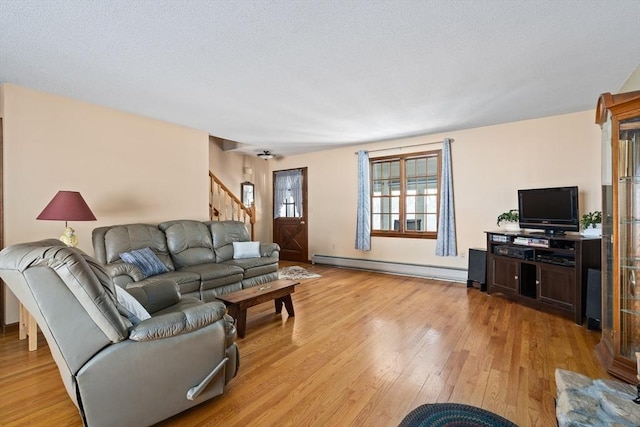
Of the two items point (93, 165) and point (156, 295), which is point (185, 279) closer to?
point (156, 295)

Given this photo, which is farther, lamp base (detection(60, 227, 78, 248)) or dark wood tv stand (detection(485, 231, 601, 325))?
dark wood tv stand (detection(485, 231, 601, 325))

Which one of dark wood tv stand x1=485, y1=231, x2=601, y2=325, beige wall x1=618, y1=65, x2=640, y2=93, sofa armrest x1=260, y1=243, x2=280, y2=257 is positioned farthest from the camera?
sofa armrest x1=260, y1=243, x2=280, y2=257

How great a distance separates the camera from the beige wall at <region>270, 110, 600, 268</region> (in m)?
3.97

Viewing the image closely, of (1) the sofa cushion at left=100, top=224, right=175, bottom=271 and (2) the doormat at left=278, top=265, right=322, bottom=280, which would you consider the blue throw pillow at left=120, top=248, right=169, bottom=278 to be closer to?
(1) the sofa cushion at left=100, top=224, right=175, bottom=271

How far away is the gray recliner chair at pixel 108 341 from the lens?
1344 mm

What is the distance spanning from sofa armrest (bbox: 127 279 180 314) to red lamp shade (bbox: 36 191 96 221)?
48.1 inches

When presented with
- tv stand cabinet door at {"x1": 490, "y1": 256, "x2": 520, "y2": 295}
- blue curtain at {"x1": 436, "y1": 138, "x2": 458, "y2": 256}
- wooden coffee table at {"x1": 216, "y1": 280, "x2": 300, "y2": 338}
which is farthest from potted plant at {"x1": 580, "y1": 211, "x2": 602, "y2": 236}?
wooden coffee table at {"x1": 216, "y1": 280, "x2": 300, "y2": 338}

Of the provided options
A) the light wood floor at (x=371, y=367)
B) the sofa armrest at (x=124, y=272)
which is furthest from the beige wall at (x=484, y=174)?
the sofa armrest at (x=124, y=272)

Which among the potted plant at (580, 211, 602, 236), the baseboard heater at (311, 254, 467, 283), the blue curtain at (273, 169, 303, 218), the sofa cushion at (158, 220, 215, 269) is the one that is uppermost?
the blue curtain at (273, 169, 303, 218)

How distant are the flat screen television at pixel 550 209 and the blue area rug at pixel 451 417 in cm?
295

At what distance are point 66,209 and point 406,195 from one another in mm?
4863

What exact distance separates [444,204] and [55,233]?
534cm

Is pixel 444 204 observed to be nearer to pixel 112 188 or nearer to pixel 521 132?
pixel 521 132

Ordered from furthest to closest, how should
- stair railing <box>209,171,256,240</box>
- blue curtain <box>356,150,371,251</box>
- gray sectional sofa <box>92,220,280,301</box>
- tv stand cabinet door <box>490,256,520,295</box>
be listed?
blue curtain <box>356,150,371,251</box>
stair railing <box>209,171,256,240</box>
tv stand cabinet door <box>490,256,520,295</box>
gray sectional sofa <box>92,220,280,301</box>
